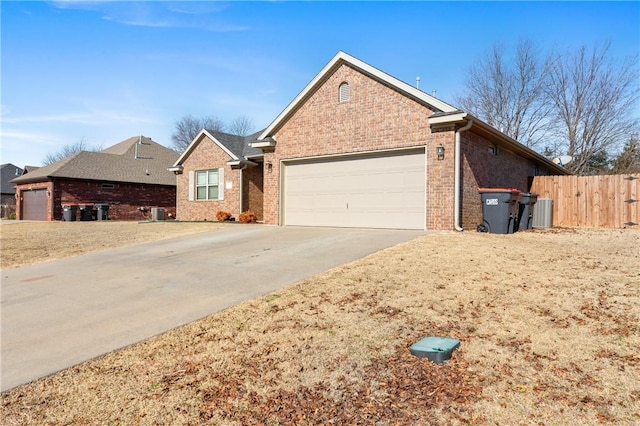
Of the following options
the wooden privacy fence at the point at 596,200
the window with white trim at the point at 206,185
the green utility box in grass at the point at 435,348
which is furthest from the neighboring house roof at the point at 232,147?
the green utility box in grass at the point at 435,348

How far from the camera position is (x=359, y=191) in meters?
13.1

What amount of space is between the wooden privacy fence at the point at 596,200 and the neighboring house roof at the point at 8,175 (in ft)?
163

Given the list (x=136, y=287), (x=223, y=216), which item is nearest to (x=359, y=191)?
(x=223, y=216)

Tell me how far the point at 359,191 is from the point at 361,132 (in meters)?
1.93

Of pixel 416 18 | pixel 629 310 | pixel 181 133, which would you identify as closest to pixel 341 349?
pixel 629 310

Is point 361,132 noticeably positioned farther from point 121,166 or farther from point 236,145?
point 121,166

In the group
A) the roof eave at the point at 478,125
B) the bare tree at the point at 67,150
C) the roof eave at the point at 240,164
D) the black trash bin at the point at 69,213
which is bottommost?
the black trash bin at the point at 69,213

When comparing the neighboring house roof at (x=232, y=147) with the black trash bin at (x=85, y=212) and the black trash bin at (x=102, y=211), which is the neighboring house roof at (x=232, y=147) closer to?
the black trash bin at (x=102, y=211)

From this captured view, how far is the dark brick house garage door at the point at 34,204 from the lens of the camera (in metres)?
24.8

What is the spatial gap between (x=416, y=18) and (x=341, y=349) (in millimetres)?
10296

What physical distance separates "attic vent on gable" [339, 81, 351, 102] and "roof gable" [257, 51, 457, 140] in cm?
64

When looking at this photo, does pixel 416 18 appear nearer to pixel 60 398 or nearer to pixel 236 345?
pixel 236 345

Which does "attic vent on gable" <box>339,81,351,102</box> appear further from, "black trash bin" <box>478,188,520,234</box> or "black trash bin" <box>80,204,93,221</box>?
"black trash bin" <box>80,204,93,221</box>

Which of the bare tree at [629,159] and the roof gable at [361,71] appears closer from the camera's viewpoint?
the roof gable at [361,71]
